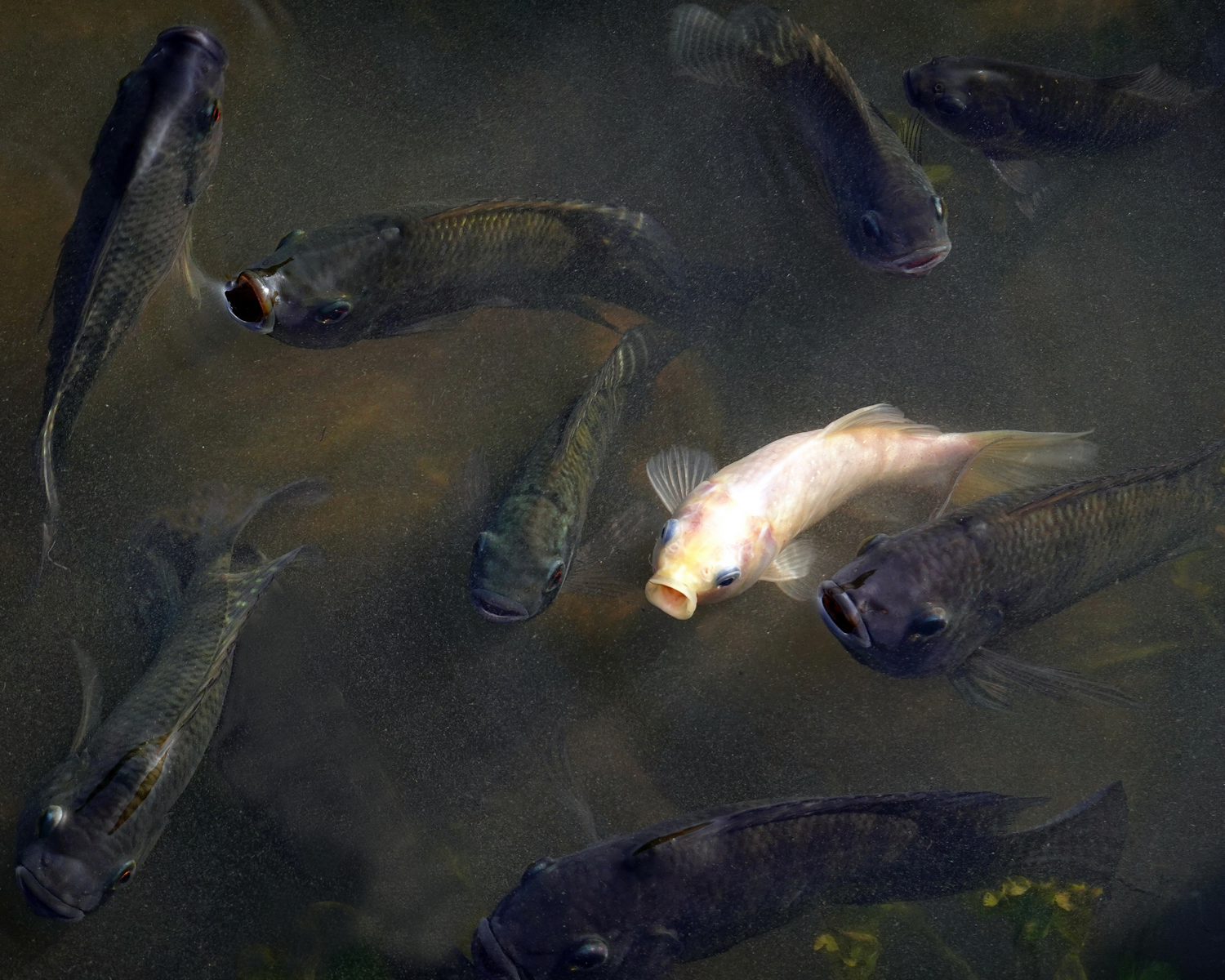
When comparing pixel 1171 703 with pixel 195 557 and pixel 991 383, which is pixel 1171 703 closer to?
pixel 991 383

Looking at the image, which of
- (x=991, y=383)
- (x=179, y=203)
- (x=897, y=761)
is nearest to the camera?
(x=179, y=203)

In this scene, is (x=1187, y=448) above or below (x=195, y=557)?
below

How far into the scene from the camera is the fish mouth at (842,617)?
2830mm

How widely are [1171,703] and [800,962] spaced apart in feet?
6.10

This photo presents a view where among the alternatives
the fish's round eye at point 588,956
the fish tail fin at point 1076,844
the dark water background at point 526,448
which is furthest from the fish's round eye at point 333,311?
the fish tail fin at point 1076,844

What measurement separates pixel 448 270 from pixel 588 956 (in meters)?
2.55

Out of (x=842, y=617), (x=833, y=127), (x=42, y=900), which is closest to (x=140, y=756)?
(x=42, y=900)

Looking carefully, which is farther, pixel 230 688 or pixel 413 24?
pixel 413 24

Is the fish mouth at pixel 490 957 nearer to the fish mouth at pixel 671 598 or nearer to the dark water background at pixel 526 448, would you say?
the dark water background at pixel 526 448

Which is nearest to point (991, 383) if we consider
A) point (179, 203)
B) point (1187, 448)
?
point (1187, 448)

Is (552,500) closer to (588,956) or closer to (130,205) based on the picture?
(588,956)

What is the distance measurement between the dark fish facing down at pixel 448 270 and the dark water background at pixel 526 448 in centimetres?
20

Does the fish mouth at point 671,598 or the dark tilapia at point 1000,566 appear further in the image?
the fish mouth at point 671,598

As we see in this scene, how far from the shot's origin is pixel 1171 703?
134 inches
